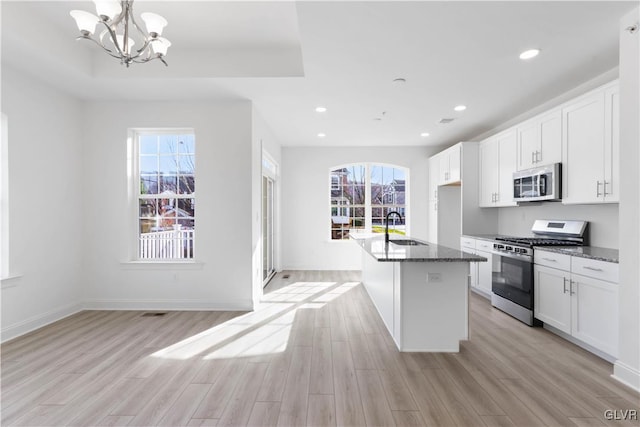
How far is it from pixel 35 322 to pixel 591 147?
241 inches

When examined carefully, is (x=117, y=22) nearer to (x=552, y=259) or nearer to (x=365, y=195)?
(x=552, y=259)

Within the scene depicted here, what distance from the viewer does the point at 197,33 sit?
3.07 meters

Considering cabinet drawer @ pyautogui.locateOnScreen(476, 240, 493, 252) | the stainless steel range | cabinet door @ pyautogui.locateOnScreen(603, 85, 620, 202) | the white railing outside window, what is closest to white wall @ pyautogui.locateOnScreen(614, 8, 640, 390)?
cabinet door @ pyautogui.locateOnScreen(603, 85, 620, 202)

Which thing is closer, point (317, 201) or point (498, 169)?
point (498, 169)

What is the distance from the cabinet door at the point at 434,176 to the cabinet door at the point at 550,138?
7.91 ft

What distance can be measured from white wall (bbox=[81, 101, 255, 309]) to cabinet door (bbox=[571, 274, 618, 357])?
139 inches

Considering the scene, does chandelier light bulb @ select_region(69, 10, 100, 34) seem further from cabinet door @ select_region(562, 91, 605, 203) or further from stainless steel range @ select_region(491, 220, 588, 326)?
stainless steel range @ select_region(491, 220, 588, 326)

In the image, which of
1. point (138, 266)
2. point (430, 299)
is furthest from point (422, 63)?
point (138, 266)

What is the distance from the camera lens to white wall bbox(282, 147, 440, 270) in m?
6.80

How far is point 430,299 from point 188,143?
11.9 feet

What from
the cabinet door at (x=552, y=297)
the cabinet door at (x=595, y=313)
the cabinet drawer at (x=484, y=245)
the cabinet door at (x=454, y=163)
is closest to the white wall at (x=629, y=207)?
the cabinet door at (x=595, y=313)

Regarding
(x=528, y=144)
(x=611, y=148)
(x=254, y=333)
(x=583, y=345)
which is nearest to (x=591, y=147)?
(x=611, y=148)

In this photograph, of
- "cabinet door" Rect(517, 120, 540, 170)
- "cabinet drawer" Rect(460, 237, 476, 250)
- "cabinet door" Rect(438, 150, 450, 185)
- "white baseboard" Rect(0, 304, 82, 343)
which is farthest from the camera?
"cabinet door" Rect(438, 150, 450, 185)

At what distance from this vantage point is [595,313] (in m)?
2.66
